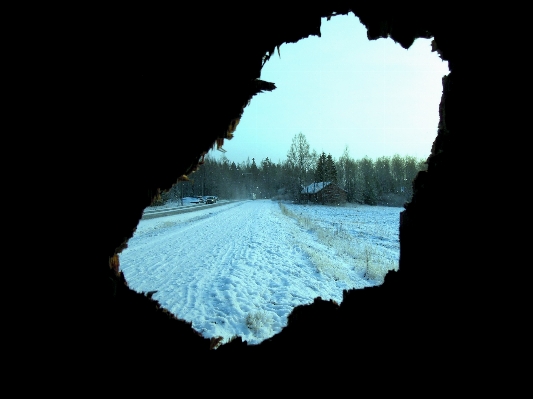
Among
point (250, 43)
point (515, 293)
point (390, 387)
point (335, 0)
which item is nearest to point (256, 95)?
point (250, 43)

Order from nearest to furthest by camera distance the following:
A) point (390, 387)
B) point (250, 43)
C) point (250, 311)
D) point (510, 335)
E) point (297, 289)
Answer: point (510, 335) → point (390, 387) → point (250, 43) → point (250, 311) → point (297, 289)

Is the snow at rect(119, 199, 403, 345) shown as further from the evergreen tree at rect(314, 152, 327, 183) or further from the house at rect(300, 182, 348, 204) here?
the evergreen tree at rect(314, 152, 327, 183)

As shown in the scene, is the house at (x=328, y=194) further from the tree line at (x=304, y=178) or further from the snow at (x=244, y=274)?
the snow at (x=244, y=274)

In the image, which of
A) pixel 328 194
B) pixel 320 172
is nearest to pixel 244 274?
pixel 328 194

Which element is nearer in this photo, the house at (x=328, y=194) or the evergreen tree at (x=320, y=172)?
the house at (x=328, y=194)

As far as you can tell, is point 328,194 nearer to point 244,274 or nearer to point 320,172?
point 320,172

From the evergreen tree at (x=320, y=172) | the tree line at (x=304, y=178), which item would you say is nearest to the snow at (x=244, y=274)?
the tree line at (x=304, y=178)

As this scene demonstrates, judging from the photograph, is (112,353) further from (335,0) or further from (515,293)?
(335,0)

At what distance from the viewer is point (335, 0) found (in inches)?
58.6

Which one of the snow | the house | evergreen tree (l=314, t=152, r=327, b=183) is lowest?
the snow

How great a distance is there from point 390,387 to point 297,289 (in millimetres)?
5883

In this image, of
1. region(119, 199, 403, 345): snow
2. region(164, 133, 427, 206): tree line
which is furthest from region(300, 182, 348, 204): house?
region(119, 199, 403, 345): snow

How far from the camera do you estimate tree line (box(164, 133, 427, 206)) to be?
5541cm

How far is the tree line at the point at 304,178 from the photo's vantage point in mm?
55406
